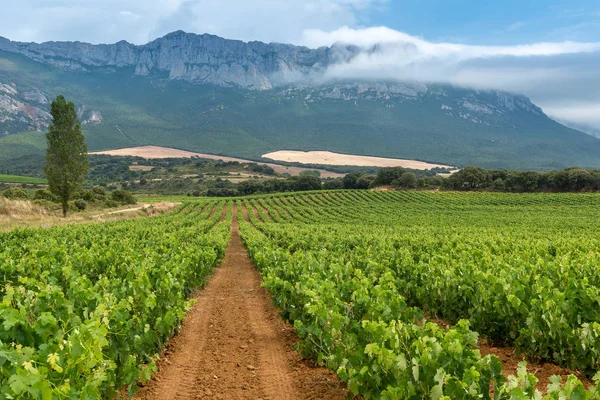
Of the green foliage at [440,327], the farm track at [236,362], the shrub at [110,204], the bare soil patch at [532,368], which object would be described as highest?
the green foliage at [440,327]

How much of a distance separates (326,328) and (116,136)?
209m

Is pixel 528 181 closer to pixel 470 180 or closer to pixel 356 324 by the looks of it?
pixel 470 180

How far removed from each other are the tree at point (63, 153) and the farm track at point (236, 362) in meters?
35.0

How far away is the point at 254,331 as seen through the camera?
10734mm

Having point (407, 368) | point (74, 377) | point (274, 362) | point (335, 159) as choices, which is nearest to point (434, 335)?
point (407, 368)

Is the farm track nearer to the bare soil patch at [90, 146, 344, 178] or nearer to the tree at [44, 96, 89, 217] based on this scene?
the tree at [44, 96, 89, 217]

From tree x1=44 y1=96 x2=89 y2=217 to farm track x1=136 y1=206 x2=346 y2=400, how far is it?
35000 millimetres

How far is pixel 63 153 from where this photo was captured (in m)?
42.5

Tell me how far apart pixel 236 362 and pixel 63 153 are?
41081mm

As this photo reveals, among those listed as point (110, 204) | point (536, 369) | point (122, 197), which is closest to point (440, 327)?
point (536, 369)

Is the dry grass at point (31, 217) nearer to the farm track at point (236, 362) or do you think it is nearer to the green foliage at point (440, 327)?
the farm track at point (236, 362)

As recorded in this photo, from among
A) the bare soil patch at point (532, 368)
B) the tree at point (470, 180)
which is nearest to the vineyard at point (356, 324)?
the bare soil patch at point (532, 368)

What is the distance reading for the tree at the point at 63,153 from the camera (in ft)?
139

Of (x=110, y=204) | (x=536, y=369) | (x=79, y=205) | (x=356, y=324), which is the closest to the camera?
(x=356, y=324)
